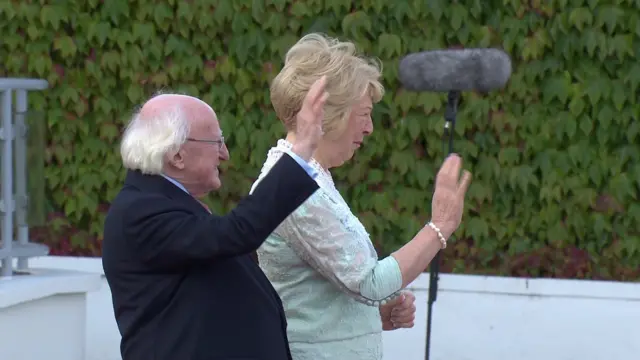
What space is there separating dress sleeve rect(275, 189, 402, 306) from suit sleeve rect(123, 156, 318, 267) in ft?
0.87

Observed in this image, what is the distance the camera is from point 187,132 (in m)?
2.58

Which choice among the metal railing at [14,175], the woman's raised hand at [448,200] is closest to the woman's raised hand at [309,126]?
the woman's raised hand at [448,200]

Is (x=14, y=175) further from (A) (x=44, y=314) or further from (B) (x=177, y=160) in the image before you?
(B) (x=177, y=160)

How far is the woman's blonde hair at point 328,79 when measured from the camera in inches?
113

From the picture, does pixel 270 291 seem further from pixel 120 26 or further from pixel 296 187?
pixel 120 26

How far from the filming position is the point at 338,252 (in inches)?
108

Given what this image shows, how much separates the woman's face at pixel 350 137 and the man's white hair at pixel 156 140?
46cm

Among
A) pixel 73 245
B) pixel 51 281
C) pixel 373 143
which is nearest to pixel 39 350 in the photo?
pixel 51 281

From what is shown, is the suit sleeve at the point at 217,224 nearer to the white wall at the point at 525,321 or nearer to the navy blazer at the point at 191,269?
the navy blazer at the point at 191,269

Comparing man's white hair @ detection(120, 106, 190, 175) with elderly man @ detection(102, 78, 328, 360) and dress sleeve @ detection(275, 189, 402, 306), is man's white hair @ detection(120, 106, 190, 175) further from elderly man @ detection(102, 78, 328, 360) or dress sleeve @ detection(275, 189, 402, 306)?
dress sleeve @ detection(275, 189, 402, 306)

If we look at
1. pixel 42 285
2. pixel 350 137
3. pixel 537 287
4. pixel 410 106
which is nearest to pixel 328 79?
pixel 350 137

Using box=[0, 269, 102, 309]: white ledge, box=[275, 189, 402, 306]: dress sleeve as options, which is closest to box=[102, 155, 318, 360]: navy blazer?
box=[275, 189, 402, 306]: dress sleeve

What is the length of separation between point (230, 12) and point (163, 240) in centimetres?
366

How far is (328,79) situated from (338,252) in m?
0.42
